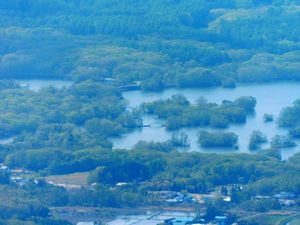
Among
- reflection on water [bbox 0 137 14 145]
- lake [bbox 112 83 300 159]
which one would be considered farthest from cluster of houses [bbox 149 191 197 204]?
reflection on water [bbox 0 137 14 145]

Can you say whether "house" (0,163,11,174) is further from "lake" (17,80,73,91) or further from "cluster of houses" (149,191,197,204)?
"lake" (17,80,73,91)

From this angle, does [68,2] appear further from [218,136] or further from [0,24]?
[218,136]

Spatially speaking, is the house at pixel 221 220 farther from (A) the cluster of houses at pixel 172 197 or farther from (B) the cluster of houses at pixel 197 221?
(A) the cluster of houses at pixel 172 197

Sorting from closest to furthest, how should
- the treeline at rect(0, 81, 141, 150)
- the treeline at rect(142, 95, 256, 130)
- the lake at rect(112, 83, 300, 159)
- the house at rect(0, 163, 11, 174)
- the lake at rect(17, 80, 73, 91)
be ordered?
the house at rect(0, 163, 11, 174) < the treeline at rect(0, 81, 141, 150) < the lake at rect(112, 83, 300, 159) < the treeline at rect(142, 95, 256, 130) < the lake at rect(17, 80, 73, 91)

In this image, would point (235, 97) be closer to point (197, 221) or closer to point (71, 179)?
point (71, 179)

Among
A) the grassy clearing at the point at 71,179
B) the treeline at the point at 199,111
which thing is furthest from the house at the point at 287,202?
the treeline at the point at 199,111

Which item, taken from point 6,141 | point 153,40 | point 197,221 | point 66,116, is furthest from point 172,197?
point 153,40
